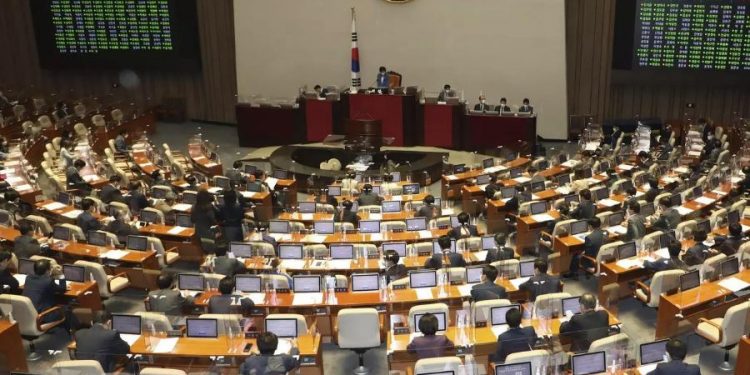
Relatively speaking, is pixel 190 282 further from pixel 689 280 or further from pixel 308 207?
pixel 689 280

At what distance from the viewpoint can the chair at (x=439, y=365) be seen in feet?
25.1

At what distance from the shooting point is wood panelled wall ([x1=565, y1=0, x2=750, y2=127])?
23.1 meters

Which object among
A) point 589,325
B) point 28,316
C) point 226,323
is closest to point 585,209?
point 589,325

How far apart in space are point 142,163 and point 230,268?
9.61 metres

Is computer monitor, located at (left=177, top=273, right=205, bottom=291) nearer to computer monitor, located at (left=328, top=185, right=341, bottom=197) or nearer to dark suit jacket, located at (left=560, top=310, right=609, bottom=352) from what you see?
dark suit jacket, located at (left=560, top=310, right=609, bottom=352)

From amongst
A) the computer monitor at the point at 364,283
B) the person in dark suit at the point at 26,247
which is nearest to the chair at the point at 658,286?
the computer monitor at the point at 364,283

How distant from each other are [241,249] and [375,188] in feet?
18.2

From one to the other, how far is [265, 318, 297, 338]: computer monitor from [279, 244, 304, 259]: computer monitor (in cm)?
309

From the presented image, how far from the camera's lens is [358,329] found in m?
9.30

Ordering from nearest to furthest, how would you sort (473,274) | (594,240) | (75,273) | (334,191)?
1. (473,274)
2. (75,273)
3. (594,240)
4. (334,191)

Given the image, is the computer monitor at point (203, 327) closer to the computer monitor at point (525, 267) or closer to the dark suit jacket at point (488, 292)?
the dark suit jacket at point (488, 292)

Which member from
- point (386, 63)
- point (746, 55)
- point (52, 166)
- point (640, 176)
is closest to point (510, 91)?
point (386, 63)

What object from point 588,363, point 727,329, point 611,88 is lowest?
point 727,329

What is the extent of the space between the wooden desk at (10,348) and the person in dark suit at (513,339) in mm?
6192
